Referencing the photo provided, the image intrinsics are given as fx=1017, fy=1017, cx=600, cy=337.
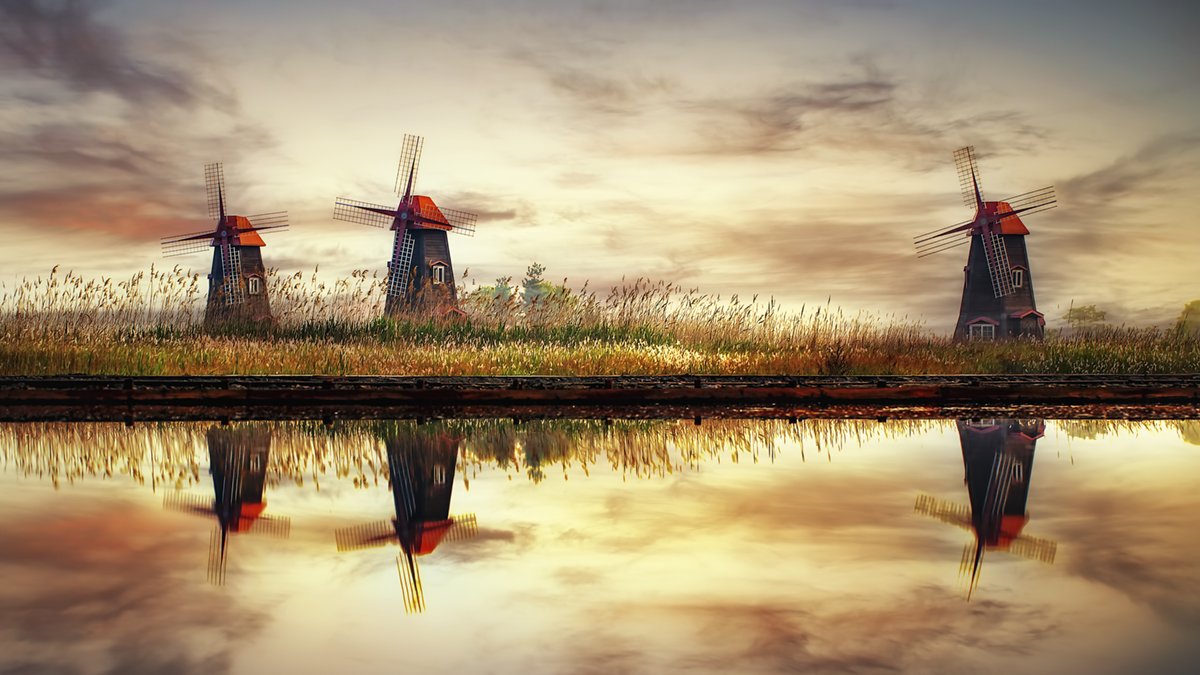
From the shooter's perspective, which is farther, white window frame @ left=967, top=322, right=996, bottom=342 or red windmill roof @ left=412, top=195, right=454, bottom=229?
white window frame @ left=967, top=322, right=996, bottom=342

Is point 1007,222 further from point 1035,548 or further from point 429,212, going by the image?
point 1035,548

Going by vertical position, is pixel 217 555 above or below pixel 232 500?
below

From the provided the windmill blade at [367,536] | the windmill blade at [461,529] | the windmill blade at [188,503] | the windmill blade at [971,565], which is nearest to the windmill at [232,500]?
the windmill blade at [188,503]

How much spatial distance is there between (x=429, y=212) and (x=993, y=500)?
26062 millimetres

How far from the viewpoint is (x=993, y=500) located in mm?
6539

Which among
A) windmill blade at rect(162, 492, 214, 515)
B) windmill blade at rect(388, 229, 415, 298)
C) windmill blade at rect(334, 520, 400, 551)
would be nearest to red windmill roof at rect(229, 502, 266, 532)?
windmill blade at rect(162, 492, 214, 515)

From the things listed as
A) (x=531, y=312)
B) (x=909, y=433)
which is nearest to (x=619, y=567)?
(x=909, y=433)

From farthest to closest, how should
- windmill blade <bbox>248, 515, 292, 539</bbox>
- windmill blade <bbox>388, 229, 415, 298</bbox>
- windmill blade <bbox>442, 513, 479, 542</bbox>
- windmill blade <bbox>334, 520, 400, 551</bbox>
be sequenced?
windmill blade <bbox>388, 229, 415, 298</bbox> → windmill blade <bbox>248, 515, 292, 539</bbox> → windmill blade <bbox>442, 513, 479, 542</bbox> → windmill blade <bbox>334, 520, 400, 551</bbox>

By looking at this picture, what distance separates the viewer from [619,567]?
4.88 metres

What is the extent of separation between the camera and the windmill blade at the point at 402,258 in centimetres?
3033

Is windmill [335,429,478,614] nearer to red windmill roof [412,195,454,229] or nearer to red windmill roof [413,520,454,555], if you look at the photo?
red windmill roof [413,520,454,555]

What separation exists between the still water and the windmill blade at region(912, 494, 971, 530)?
0.02 metres

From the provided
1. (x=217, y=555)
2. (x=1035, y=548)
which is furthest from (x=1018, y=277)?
(x=217, y=555)

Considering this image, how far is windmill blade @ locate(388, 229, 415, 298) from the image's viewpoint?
30328mm
